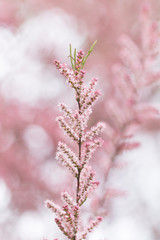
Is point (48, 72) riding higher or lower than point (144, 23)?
higher

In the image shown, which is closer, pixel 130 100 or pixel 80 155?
pixel 80 155

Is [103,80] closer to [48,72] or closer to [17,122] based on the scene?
[48,72]

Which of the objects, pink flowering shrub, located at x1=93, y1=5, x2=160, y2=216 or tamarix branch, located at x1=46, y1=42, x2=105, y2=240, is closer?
tamarix branch, located at x1=46, y1=42, x2=105, y2=240

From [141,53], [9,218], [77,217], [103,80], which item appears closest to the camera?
[77,217]

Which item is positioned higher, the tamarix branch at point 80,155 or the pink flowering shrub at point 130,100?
the pink flowering shrub at point 130,100

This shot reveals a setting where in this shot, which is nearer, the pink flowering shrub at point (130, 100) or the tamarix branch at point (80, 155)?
the tamarix branch at point (80, 155)

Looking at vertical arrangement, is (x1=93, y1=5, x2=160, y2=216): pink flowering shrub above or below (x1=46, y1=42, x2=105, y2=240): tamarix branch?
above

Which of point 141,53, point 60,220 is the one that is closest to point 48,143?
point 141,53

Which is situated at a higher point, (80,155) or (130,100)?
(130,100)
